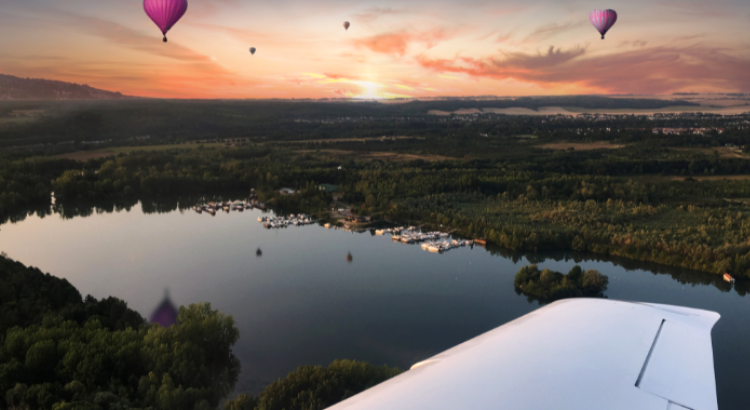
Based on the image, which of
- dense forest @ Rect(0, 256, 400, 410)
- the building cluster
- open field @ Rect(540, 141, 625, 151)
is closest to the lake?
dense forest @ Rect(0, 256, 400, 410)

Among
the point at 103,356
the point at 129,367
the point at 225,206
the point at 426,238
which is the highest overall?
the point at 103,356

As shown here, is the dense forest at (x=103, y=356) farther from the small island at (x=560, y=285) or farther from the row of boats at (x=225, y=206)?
the row of boats at (x=225, y=206)

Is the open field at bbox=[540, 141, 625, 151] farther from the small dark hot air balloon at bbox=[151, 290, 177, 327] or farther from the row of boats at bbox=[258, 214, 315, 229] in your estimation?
the small dark hot air balloon at bbox=[151, 290, 177, 327]

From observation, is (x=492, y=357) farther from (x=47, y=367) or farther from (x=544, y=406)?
(x=47, y=367)

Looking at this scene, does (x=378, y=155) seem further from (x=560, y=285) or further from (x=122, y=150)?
(x=560, y=285)

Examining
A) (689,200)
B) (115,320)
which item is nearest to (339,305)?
(115,320)

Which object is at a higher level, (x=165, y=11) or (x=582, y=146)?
(x=165, y=11)

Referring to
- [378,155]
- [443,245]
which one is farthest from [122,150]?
[443,245]
